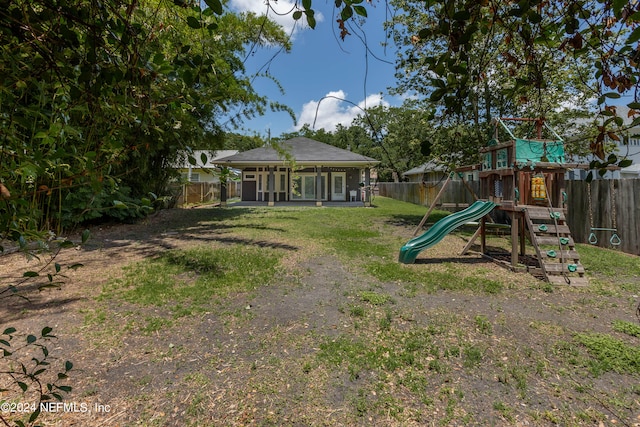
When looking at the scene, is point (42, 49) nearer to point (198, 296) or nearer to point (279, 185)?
point (198, 296)

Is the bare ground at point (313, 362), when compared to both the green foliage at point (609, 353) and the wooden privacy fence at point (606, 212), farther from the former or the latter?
the wooden privacy fence at point (606, 212)

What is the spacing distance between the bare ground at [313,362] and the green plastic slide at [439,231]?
156 cm

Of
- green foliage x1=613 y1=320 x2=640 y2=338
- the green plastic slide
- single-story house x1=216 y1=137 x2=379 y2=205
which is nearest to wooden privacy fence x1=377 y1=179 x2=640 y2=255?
the green plastic slide

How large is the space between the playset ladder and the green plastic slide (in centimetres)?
87

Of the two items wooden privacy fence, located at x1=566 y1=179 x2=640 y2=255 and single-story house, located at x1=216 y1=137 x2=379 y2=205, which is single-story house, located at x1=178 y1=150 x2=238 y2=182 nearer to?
single-story house, located at x1=216 y1=137 x2=379 y2=205

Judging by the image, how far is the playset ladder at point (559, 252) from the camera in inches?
213

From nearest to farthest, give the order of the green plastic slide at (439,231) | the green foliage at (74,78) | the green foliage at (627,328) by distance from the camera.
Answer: the green foliage at (74,78)
the green foliage at (627,328)
the green plastic slide at (439,231)

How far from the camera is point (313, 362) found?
298 cm

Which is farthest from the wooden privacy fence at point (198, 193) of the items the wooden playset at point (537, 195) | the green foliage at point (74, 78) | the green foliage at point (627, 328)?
the green foliage at point (74, 78)

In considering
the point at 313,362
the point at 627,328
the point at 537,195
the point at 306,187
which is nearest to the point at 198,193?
the point at 306,187

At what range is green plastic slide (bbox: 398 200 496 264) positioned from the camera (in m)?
6.62

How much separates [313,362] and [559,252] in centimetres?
527

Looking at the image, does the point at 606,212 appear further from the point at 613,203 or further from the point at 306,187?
the point at 306,187

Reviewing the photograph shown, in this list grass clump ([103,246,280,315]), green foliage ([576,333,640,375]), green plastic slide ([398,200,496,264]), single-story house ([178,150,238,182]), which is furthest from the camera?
green plastic slide ([398,200,496,264])
